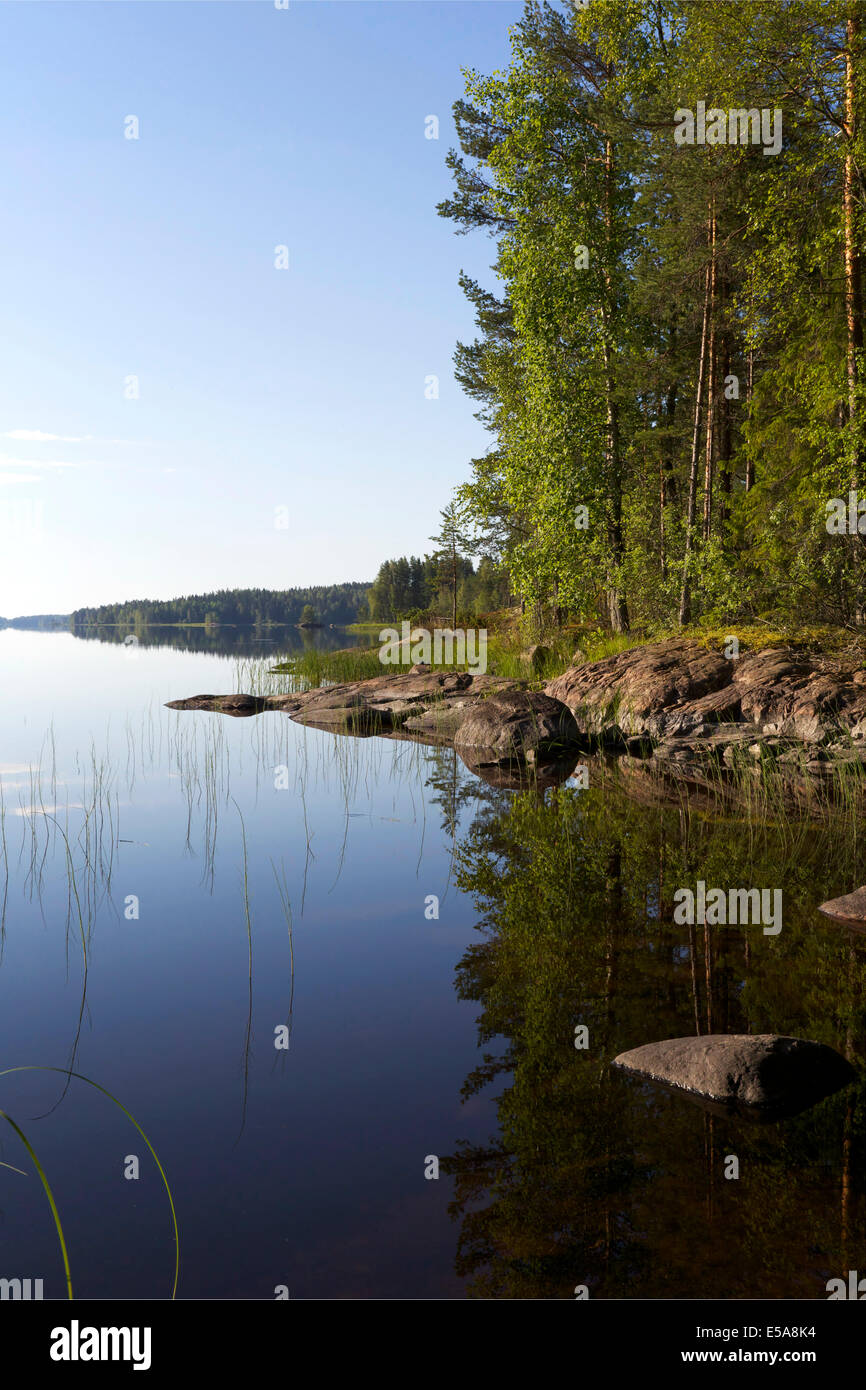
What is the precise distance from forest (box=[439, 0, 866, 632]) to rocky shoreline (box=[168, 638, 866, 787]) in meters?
1.46

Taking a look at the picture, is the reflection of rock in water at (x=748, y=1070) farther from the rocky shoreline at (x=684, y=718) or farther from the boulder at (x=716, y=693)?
the boulder at (x=716, y=693)

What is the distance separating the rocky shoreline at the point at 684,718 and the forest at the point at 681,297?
1.46 m

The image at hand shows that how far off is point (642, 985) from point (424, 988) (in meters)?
1.47

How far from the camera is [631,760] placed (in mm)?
15367

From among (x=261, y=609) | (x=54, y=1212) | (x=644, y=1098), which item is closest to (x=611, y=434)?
(x=644, y=1098)

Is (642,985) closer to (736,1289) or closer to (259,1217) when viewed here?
(736,1289)

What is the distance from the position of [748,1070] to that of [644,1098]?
1.77 ft

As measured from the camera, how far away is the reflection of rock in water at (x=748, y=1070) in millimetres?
4332

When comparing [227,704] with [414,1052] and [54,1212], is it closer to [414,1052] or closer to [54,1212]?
[414,1052]

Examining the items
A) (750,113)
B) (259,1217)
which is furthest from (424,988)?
(750,113)

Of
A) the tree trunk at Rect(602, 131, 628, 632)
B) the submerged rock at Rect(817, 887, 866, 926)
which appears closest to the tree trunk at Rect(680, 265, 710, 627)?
the tree trunk at Rect(602, 131, 628, 632)

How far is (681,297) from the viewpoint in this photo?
71.3 feet

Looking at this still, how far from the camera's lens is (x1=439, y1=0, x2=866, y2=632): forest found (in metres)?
15.7

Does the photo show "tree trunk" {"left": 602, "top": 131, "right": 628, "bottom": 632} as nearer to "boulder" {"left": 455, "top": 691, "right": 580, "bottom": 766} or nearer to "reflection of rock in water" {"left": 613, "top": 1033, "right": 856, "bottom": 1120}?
"boulder" {"left": 455, "top": 691, "right": 580, "bottom": 766}
